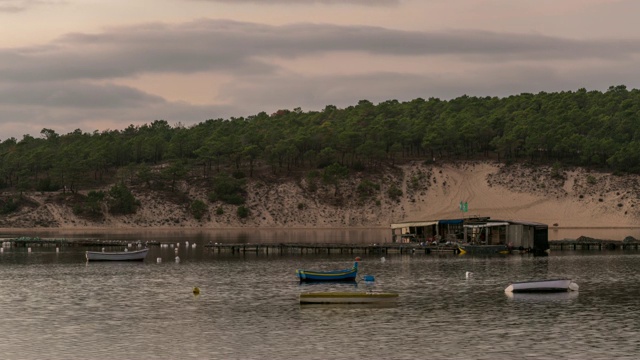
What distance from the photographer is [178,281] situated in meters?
94.4

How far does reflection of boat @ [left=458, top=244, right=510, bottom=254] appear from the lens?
13025cm

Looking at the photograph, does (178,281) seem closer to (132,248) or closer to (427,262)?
(427,262)

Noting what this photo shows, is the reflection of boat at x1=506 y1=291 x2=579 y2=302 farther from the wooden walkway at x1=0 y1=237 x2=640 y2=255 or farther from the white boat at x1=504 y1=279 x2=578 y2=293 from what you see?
the wooden walkway at x1=0 y1=237 x2=640 y2=255

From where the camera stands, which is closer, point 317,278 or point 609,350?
point 609,350

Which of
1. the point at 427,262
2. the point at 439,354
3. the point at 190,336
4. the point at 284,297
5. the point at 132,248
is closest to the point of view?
the point at 439,354

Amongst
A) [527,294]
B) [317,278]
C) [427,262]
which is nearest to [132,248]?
[427,262]

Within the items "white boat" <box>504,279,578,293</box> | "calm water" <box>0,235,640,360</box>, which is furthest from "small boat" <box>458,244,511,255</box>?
"white boat" <box>504,279,578,293</box>

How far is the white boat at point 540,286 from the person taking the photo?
261 ft

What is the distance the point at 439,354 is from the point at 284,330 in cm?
1220

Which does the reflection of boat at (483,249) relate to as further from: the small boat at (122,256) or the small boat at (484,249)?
the small boat at (122,256)

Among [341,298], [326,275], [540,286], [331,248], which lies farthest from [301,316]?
[331,248]

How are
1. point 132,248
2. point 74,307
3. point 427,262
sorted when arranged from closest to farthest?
point 74,307 < point 427,262 < point 132,248

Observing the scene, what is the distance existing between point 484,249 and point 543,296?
173 feet

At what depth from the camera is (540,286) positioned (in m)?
80.1
